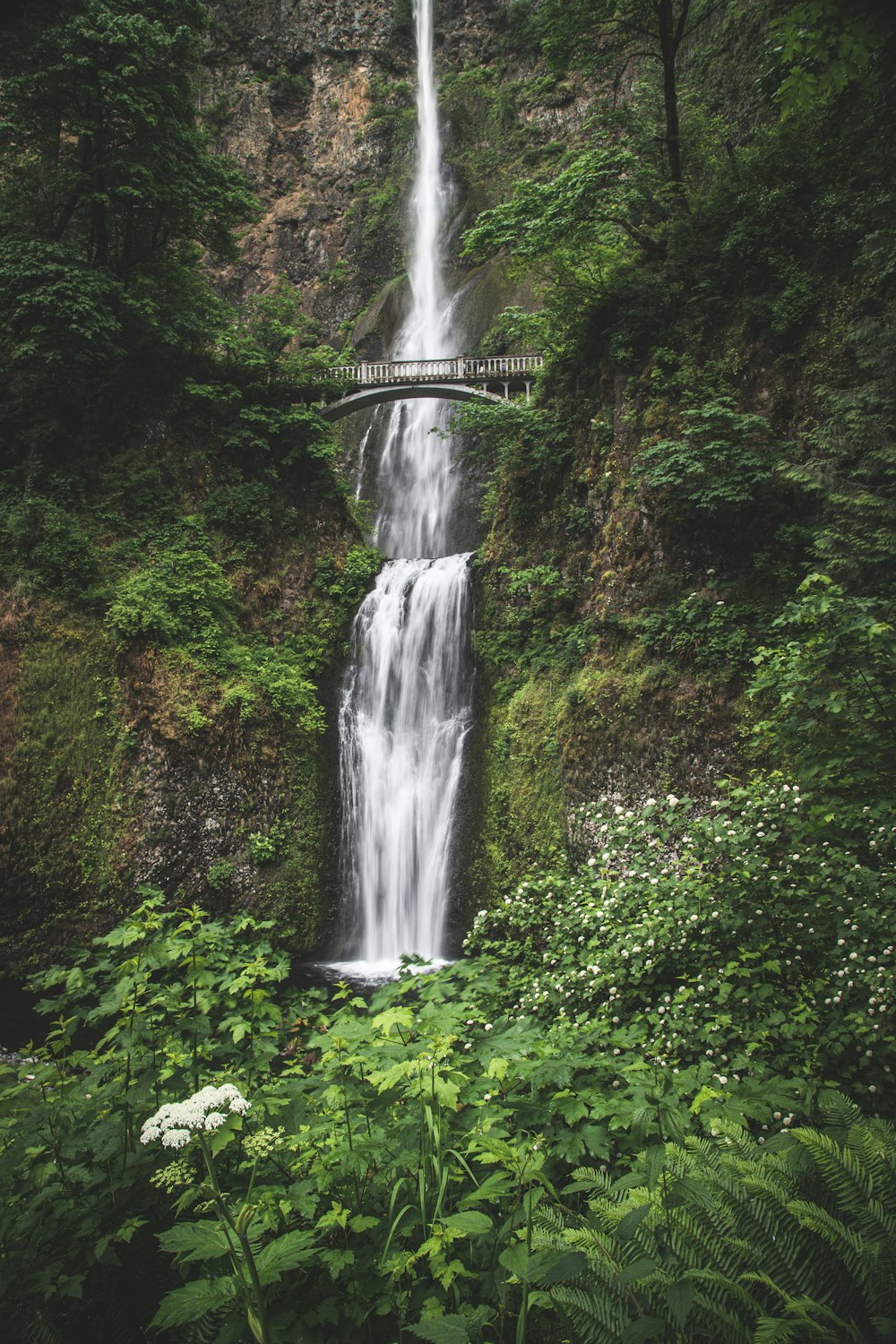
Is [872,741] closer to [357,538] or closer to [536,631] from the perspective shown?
[536,631]

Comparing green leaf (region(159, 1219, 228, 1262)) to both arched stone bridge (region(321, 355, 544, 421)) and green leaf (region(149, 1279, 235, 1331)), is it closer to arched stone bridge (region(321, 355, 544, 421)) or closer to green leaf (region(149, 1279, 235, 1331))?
green leaf (region(149, 1279, 235, 1331))

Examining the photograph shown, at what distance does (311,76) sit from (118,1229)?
1563 inches

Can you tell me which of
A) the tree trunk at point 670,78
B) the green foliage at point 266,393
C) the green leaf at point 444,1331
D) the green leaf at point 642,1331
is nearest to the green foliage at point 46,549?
the green foliage at point 266,393

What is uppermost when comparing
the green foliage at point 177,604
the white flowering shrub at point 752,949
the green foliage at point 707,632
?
the green foliage at point 177,604

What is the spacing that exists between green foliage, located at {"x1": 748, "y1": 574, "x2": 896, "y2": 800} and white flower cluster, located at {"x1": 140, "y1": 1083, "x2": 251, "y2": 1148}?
3.10 meters

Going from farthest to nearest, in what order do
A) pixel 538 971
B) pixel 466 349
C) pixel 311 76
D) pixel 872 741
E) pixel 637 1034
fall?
pixel 311 76 < pixel 466 349 < pixel 538 971 < pixel 872 741 < pixel 637 1034

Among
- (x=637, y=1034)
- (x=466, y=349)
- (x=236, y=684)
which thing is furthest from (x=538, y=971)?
(x=466, y=349)

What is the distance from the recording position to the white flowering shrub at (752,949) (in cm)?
314

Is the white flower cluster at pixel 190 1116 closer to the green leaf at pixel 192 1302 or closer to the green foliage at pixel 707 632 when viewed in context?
the green leaf at pixel 192 1302

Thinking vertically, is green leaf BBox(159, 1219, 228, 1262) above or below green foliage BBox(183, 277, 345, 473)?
below

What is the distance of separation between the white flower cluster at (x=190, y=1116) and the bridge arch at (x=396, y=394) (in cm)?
1599

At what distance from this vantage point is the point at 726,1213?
157 cm

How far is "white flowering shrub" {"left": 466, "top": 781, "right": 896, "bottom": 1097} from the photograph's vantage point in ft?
10.3

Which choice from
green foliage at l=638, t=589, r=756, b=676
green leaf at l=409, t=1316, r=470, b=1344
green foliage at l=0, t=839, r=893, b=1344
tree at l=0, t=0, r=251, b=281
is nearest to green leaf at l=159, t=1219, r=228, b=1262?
green foliage at l=0, t=839, r=893, b=1344
